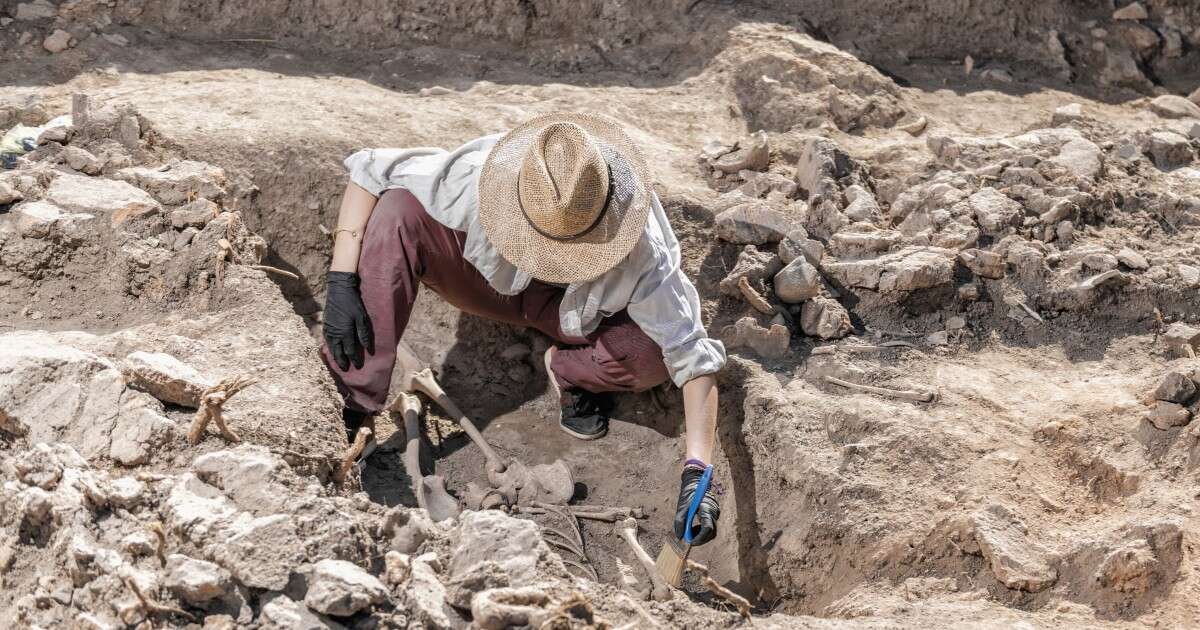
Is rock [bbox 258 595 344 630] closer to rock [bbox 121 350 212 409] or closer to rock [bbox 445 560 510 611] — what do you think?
rock [bbox 445 560 510 611]

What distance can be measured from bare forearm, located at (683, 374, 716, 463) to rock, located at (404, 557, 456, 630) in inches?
45.5

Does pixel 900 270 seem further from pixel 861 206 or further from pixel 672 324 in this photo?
pixel 672 324

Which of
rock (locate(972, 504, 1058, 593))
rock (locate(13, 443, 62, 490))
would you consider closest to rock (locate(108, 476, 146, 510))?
rock (locate(13, 443, 62, 490))

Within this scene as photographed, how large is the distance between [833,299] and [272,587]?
8.61 feet

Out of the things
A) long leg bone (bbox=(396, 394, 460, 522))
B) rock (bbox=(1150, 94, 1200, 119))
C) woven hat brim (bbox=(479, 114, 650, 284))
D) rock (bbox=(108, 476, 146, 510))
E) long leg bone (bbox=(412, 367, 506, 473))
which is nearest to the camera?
rock (bbox=(108, 476, 146, 510))

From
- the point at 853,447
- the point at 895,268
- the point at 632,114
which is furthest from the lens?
the point at 632,114

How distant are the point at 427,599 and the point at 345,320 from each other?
58.8 inches

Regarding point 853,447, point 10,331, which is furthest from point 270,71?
point 853,447

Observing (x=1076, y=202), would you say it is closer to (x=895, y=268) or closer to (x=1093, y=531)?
(x=895, y=268)

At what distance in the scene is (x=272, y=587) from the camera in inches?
97.3

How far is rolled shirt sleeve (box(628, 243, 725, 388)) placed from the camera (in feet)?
12.2

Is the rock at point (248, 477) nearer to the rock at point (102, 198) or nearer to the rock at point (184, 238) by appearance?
the rock at point (184, 238)

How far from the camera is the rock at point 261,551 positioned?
248 cm

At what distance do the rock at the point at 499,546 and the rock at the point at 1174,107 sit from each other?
4.73 m
